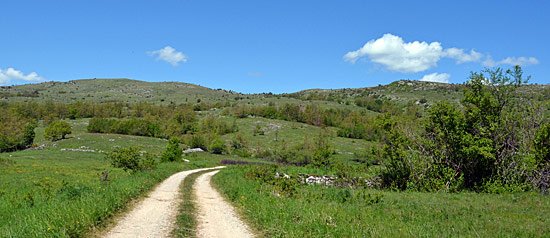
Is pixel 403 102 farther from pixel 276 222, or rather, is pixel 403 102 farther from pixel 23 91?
pixel 23 91

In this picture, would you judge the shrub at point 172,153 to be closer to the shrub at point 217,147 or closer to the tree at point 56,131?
the shrub at point 217,147

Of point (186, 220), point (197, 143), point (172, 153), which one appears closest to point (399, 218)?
point (186, 220)

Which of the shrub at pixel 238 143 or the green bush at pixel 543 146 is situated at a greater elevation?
the green bush at pixel 543 146

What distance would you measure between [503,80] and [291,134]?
92.9 m

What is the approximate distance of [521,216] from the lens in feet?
38.5

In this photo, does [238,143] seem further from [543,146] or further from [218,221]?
[218,221]

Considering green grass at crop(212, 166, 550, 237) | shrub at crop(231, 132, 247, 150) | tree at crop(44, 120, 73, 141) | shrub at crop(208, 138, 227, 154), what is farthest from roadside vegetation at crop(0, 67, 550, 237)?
shrub at crop(231, 132, 247, 150)

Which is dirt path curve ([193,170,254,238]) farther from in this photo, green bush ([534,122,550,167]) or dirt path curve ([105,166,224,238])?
green bush ([534,122,550,167])

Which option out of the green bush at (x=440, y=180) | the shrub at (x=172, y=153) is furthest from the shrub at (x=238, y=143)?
the green bush at (x=440, y=180)

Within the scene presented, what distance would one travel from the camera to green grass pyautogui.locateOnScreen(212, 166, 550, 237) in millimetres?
8781

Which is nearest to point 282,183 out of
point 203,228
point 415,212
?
point 415,212

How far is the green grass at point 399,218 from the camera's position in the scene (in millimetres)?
8781

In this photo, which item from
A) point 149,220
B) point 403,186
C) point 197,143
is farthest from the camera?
point 197,143

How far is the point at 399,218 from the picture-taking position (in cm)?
1094
